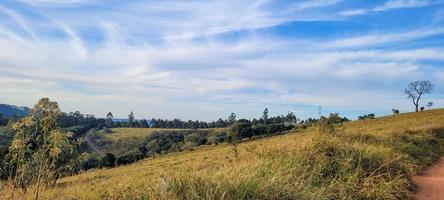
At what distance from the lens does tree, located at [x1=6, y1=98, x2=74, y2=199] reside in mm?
5871

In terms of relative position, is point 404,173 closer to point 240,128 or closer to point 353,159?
point 353,159

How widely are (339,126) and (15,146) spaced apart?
1269 centimetres

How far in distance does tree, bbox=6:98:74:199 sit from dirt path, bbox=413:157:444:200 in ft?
23.5

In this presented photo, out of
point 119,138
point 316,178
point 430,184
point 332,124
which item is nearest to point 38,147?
point 316,178

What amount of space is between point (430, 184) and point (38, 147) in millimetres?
8834

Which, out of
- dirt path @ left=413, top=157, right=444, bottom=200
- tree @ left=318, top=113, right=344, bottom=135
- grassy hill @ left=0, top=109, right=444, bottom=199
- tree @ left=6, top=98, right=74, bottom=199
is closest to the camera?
tree @ left=6, top=98, right=74, bottom=199

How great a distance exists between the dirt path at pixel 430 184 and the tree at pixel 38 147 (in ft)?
23.5

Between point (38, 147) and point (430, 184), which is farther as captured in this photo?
point (430, 184)

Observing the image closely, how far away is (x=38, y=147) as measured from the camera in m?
6.12

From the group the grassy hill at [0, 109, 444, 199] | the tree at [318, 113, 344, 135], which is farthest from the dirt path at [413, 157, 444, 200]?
the tree at [318, 113, 344, 135]

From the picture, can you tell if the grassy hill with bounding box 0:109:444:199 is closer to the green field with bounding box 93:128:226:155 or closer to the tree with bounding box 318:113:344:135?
the tree with bounding box 318:113:344:135

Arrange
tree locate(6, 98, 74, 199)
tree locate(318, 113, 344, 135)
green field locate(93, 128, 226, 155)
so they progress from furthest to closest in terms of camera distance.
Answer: green field locate(93, 128, 226, 155) < tree locate(318, 113, 344, 135) < tree locate(6, 98, 74, 199)

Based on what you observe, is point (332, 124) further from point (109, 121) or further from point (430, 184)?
point (109, 121)

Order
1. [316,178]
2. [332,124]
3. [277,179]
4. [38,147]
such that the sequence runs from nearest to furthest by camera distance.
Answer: [38,147] < [277,179] < [316,178] < [332,124]
